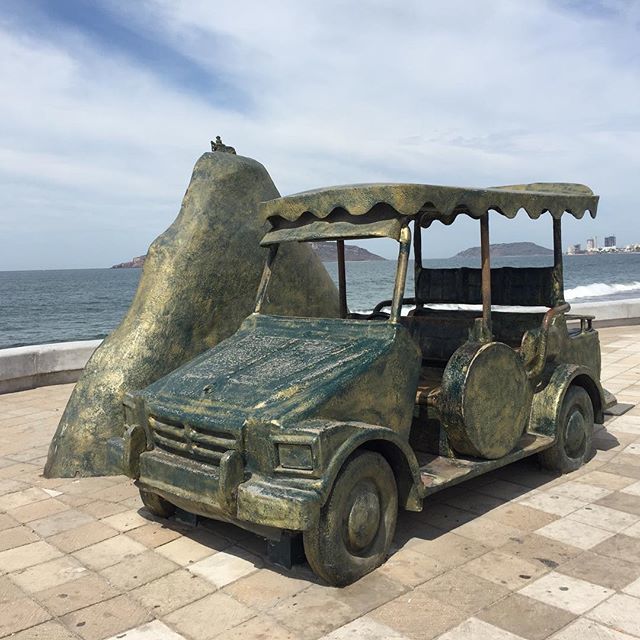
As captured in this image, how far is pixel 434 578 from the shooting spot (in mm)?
4191

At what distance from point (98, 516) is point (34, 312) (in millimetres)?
55435

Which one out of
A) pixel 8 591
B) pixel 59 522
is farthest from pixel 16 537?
pixel 8 591

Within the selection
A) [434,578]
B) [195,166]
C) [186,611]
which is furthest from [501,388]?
[195,166]

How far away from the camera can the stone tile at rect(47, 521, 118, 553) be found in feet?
16.2

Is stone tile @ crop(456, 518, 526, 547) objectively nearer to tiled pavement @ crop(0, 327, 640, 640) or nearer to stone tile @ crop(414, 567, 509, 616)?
tiled pavement @ crop(0, 327, 640, 640)

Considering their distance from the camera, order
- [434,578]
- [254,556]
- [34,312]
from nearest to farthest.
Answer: [434,578] → [254,556] → [34,312]

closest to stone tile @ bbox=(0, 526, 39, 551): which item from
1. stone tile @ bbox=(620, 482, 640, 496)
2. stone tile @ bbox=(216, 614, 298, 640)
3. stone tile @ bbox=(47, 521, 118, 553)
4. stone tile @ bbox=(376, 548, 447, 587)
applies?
stone tile @ bbox=(47, 521, 118, 553)

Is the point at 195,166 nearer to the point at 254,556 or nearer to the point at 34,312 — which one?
the point at 254,556

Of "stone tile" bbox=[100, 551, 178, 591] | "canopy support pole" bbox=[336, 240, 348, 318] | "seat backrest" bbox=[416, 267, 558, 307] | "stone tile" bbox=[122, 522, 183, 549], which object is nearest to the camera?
"stone tile" bbox=[100, 551, 178, 591]

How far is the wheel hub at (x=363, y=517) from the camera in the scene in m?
4.18

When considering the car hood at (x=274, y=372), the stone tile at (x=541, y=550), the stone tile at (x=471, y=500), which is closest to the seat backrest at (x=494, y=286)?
the stone tile at (x=471, y=500)

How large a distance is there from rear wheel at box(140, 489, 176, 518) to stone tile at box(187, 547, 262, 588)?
2.34 feet

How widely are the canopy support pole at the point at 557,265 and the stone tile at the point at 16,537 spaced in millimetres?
4716

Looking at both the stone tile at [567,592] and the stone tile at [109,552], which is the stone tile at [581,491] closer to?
the stone tile at [567,592]
